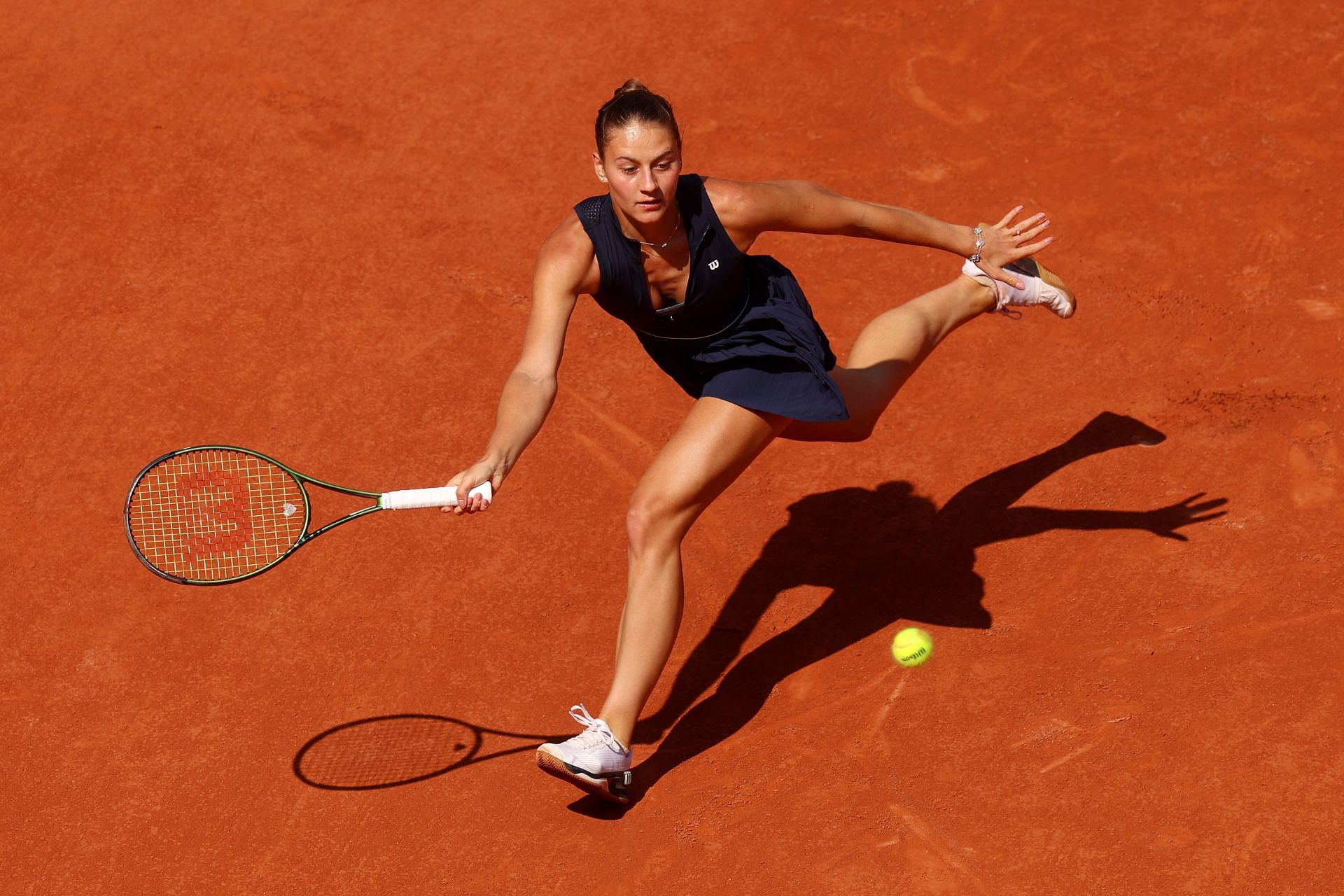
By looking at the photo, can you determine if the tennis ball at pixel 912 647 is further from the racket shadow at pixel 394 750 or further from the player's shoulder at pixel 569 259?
the player's shoulder at pixel 569 259

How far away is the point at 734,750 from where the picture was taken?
16.6ft

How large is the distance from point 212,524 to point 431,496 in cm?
160

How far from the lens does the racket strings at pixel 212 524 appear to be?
5422 millimetres

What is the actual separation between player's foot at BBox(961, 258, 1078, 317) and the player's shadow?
23.3 inches

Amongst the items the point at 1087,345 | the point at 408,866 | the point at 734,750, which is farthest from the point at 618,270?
the point at 1087,345

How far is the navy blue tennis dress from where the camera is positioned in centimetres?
469

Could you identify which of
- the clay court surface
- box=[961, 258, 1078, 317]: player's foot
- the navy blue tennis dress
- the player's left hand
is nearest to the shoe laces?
the clay court surface

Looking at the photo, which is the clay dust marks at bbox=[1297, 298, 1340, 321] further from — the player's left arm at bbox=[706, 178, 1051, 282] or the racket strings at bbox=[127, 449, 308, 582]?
the racket strings at bbox=[127, 449, 308, 582]

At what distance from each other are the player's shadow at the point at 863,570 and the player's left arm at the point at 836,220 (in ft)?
3.36

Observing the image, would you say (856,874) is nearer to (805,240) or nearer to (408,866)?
(408,866)

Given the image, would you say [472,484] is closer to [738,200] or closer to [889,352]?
[738,200]

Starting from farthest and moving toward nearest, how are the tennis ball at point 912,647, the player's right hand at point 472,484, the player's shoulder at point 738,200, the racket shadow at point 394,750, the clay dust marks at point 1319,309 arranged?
the clay dust marks at point 1319,309, the tennis ball at point 912,647, the racket shadow at point 394,750, the player's shoulder at point 738,200, the player's right hand at point 472,484

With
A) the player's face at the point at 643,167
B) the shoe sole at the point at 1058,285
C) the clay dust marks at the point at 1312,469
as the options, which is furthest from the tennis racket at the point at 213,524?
the clay dust marks at the point at 1312,469

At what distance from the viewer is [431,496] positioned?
4.24 metres
